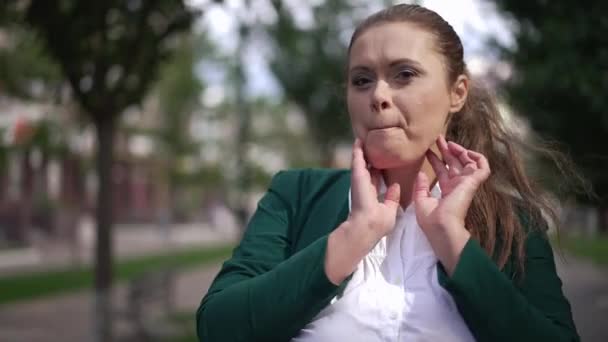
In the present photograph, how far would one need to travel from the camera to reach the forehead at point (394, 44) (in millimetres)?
1509

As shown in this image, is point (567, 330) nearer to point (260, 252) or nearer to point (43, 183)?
point (260, 252)

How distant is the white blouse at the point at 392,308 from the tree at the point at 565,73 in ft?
15.7

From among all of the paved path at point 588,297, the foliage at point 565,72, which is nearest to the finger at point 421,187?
the paved path at point 588,297

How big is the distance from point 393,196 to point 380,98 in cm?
19

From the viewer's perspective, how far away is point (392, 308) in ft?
4.82

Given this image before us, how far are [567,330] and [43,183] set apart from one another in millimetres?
34525

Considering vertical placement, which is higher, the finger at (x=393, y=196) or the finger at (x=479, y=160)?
the finger at (x=479, y=160)

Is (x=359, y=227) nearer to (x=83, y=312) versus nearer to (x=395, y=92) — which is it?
(x=395, y=92)

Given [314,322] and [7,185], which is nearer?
[314,322]

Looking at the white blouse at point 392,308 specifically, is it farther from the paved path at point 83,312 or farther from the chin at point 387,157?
the paved path at point 83,312

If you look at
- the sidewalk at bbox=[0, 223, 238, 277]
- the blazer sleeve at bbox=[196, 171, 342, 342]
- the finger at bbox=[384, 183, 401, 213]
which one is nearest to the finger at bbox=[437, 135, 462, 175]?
the finger at bbox=[384, 183, 401, 213]

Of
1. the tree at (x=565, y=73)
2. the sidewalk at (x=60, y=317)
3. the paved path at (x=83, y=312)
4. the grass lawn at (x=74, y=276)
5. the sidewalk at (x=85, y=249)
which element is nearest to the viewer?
the tree at (x=565, y=73)

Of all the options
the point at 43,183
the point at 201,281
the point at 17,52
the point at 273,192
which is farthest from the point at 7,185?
the point at 273,192

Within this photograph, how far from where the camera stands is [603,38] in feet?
20.4
